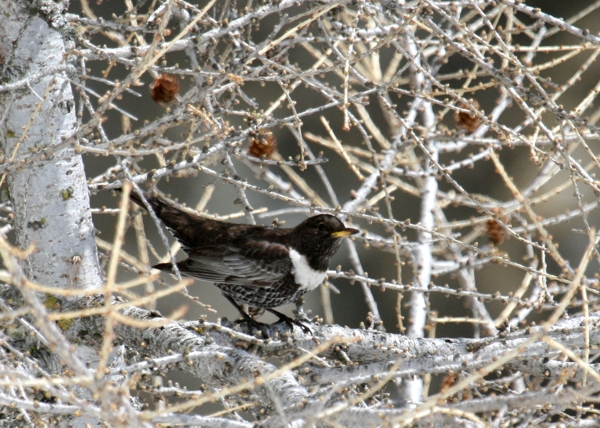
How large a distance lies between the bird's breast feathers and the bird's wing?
0.12ft

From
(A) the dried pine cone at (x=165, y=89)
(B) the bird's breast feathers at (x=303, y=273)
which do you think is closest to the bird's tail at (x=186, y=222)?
(B) the bird's breast feathers at (x=303, y=273)

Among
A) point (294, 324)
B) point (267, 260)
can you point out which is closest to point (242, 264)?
point (267, 260)

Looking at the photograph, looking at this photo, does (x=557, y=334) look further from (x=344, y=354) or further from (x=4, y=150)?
(x=4, y=150)

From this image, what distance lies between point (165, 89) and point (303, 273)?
1.32 meters

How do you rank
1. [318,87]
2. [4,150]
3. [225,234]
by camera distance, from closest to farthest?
[318,87], [4,150], [225,234]

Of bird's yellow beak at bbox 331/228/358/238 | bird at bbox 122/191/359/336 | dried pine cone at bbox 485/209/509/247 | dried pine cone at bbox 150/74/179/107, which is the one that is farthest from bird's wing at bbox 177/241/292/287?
dried pine cone at bbox 485/209/509/247

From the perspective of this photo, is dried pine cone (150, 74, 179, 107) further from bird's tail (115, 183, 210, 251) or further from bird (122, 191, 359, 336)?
bird's tail (115, 183, 210, 251)

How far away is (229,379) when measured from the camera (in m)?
2.79

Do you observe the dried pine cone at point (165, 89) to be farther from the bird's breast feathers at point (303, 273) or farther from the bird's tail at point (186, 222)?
the bird's breast feathers at point (303, 273)

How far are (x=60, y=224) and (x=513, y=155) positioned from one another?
5.68 m

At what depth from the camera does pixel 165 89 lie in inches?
138

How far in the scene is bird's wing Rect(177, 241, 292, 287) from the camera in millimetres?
4020

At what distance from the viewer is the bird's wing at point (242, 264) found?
13.2 ft

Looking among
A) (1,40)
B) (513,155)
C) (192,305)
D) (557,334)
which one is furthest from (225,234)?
(513,155)
